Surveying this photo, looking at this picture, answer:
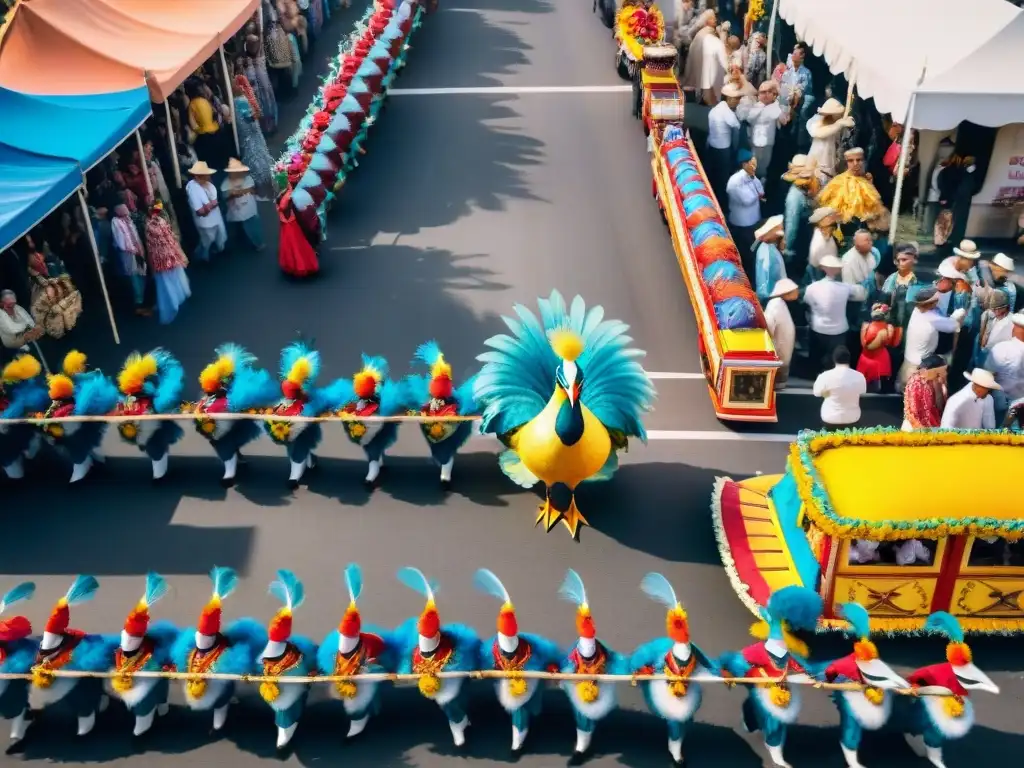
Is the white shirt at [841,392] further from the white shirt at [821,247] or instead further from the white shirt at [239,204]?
the white shirt at [239,204]

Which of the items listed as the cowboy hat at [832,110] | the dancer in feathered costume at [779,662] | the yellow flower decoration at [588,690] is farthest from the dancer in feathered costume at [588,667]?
the cowboy hat at [832,110]

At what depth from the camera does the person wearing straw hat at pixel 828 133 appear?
526 inches

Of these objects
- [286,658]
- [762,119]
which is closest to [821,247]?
[762,119]

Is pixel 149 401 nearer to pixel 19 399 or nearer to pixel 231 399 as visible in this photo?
pixel 231 399

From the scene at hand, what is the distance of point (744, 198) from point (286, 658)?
8.44 meters

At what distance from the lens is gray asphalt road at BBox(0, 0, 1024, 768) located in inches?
293

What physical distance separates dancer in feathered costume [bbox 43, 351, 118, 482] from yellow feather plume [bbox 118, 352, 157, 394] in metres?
0.18

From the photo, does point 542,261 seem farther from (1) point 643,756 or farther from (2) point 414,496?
(1) point 643,756

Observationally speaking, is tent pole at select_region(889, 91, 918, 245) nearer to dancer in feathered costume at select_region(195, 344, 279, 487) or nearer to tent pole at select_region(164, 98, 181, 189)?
dancer in feathered costume at select_region(195, 344, 279, 487)

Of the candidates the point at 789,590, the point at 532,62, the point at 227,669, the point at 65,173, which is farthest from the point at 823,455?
the point at 532,62

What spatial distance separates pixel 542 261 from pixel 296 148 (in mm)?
3479

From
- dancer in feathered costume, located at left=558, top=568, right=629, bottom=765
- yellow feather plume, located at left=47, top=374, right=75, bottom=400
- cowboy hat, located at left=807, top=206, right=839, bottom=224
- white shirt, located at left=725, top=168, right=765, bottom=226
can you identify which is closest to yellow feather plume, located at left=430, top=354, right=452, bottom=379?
dancer in feathered costume, located at left=558, top=568, right=629, bottom=765

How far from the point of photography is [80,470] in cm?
997

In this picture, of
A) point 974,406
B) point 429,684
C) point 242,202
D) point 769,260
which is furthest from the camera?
point 242,202
